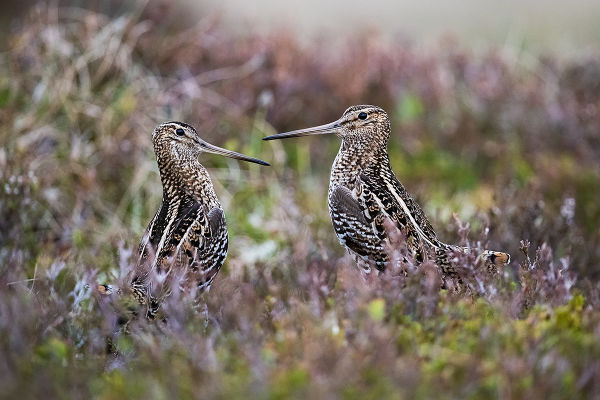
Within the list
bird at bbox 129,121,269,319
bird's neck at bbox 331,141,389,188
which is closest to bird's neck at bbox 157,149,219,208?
bird at bbox 129,121,269,319

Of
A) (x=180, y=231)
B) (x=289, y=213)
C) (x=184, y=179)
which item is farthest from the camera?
(x=289, y=213)

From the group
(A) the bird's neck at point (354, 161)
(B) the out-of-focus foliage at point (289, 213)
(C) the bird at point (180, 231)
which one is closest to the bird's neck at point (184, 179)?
(C) the bird at point (180, 231)

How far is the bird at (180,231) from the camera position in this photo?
12.8 feet

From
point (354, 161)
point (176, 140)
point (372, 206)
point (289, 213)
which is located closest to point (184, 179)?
point (176, 140)

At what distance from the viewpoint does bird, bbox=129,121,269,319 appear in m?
3.91

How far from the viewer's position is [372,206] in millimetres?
4301

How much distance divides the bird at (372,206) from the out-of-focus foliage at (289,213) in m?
0.17

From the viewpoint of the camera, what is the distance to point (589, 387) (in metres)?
2.94

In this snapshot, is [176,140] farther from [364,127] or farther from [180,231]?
[364,127]

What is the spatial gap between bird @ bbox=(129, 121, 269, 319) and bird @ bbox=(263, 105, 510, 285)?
0.47 m

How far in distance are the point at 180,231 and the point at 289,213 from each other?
79.1 inches

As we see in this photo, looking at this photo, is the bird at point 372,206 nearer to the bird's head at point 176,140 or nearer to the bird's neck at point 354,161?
the bird's neck at point 354,161

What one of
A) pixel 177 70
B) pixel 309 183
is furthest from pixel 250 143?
pixel 177 70

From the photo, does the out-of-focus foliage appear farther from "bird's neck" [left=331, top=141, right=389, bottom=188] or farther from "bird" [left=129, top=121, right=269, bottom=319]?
"bird's neck" [left=331, top=141, right=389, bottom=188]
